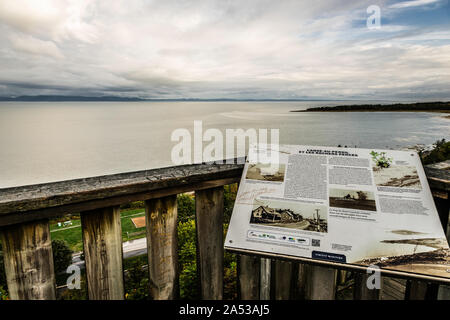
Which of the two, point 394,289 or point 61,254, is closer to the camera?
point 394,289

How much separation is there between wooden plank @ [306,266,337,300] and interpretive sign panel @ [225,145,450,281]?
1.26ft

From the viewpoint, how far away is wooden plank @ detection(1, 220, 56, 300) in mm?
1278

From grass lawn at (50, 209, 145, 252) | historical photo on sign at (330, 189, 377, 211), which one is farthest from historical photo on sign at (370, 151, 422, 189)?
grass lawn at (50, 209, 145, 252)

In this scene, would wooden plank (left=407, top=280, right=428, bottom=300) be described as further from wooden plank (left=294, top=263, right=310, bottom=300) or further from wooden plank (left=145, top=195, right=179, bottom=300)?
wooden plank (left=145, top=195, right=179, bottom=300)

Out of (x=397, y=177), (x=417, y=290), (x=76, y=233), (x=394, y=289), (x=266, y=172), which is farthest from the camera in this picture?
(x=76, y=233)

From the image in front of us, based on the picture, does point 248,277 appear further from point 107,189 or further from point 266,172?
point 107,189

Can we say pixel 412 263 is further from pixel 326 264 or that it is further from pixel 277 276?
pixel 277 276

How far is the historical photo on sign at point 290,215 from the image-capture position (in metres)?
1.49

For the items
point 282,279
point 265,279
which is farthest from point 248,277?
point 282,279

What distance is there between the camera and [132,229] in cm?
4362

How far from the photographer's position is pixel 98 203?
4.65 feet

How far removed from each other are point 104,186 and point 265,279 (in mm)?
1408

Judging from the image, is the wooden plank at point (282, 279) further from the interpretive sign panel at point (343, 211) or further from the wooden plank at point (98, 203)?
the wooden plank at point (98, 203)
